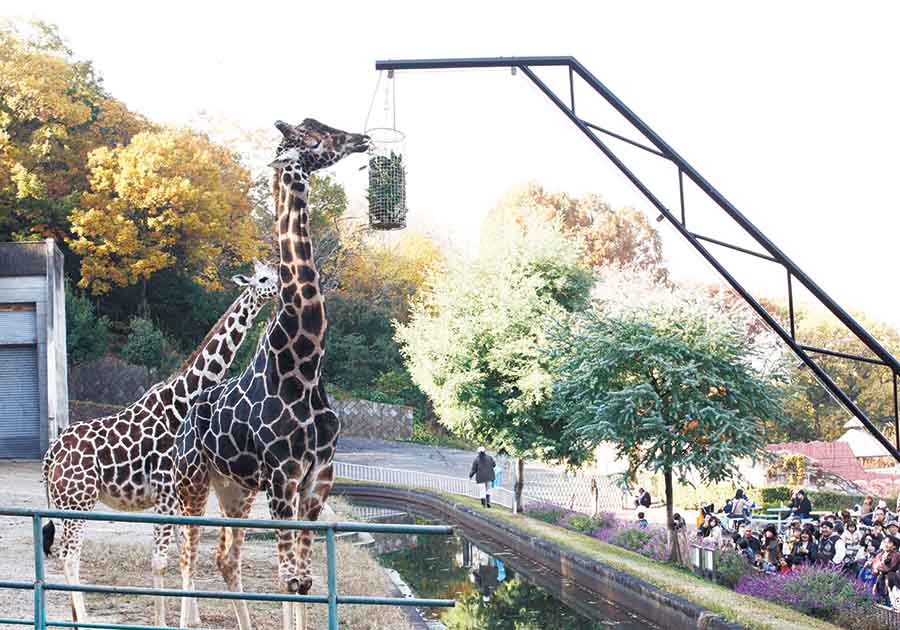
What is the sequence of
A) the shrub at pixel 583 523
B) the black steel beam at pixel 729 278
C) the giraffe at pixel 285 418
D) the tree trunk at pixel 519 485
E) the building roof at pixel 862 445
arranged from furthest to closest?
the building roof at pixel 862 445 → the tree trunk at pixel 519 485 → the shrub at pixel 583 523 → the black steel beam at pixel 729 278 → the giraffe at pixel 285 418

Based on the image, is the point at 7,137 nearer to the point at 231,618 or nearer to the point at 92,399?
the point at 92,399

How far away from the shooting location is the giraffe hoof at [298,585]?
24.1 ft

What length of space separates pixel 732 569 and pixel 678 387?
395 centimetres

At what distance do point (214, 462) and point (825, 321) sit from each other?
182 feet

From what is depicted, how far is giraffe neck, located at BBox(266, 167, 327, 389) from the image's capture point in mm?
7727

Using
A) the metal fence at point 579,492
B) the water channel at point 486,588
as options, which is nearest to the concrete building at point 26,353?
the water channel at point 486,588

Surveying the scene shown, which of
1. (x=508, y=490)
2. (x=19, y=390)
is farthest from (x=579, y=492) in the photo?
(x=19, y=390)

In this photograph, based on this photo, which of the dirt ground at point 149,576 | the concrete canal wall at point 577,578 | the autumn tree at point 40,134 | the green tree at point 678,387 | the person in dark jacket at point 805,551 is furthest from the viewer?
the autumn tree at point 40,134

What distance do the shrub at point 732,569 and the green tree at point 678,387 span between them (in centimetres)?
198

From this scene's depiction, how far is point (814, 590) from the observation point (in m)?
15.2

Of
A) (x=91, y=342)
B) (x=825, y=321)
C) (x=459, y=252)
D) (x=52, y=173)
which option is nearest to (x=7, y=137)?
(x=52, y=173)

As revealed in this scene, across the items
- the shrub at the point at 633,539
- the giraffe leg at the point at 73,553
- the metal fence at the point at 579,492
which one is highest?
the giraffe leg at the point at 73,553

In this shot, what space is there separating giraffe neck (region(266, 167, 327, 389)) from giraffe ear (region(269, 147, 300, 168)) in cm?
7

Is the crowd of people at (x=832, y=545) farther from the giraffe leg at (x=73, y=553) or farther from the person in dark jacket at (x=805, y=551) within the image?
the giraffe leg at (x=73, y=553)
